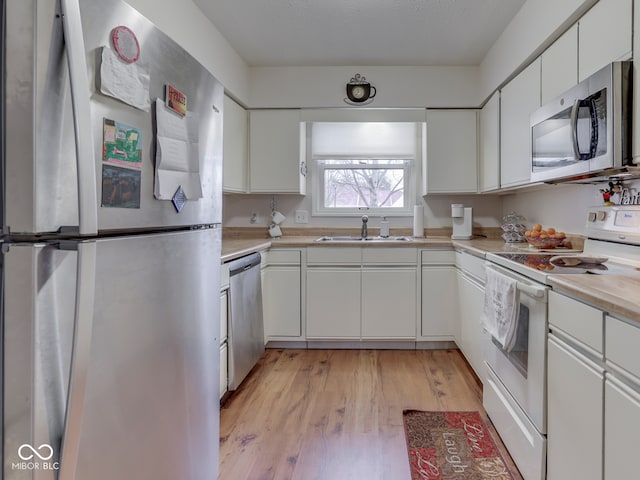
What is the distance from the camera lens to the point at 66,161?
2.18ft

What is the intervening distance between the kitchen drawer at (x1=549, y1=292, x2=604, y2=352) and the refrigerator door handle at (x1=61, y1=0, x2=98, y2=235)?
1.28 metres

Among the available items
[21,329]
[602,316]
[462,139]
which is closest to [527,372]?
[602,316]

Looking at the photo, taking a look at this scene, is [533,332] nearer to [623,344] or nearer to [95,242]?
[623,344]

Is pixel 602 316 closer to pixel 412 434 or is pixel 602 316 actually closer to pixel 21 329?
pixel 412 434

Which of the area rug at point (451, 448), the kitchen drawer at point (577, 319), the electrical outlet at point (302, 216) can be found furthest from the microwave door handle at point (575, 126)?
the electrical outlet at point (302, 216)

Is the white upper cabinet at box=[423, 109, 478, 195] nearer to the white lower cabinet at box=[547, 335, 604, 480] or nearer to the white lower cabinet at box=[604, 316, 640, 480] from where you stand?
the white lower cabinet at box=[547, 335, 604, 480]

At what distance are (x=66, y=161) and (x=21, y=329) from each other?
30cm

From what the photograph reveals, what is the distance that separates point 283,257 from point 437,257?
1217mm

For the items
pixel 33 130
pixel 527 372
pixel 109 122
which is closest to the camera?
pixel 33 130

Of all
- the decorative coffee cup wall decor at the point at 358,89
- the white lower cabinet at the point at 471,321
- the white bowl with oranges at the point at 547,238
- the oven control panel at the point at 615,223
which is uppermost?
the decorative coffee cup wall decor at the point at 358,89

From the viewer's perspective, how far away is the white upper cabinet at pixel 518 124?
2143 millimetres

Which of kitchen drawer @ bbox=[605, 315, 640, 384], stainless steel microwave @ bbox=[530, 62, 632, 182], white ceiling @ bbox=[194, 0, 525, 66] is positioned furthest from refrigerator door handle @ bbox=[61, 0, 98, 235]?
white ceiling @ bbox=[194, 0, 525, 66]

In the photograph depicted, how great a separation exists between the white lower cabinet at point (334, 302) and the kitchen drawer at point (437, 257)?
538mm

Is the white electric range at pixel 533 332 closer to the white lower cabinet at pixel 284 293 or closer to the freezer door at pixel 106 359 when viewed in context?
the freezer door at pixel 106 359
